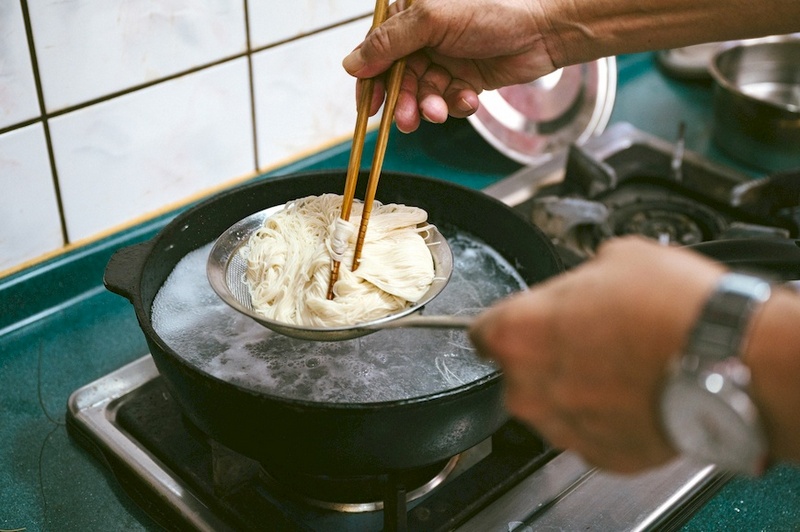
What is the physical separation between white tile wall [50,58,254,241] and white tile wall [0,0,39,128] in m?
0.05

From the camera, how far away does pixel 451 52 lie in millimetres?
1167

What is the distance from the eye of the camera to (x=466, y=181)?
1703 mm

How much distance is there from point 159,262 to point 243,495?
0.31m

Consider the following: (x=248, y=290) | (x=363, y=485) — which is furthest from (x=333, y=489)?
(x=248, y=290)

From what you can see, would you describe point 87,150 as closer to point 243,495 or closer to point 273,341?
point 273,341

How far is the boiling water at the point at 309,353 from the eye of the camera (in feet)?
3.20

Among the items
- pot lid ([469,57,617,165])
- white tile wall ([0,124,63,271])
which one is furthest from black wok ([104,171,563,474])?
pot lid ([469,57,617,165])

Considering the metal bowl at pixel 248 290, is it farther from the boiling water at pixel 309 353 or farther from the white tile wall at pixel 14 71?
the white tile wall at pixel 14 71

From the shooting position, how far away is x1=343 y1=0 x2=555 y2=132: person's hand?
1.08m

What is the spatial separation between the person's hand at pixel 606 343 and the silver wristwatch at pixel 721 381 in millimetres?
10

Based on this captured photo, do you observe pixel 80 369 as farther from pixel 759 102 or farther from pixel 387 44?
pixel 759 102

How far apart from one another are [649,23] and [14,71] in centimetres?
90

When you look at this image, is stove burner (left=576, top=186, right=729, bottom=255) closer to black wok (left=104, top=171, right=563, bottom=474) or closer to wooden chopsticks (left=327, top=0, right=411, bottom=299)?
black wok (left=104, top=171, right=563, bottom=474)

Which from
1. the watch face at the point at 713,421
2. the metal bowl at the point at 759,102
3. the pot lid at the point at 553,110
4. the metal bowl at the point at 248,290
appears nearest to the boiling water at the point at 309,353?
the metal bowl at the point at 248,290
